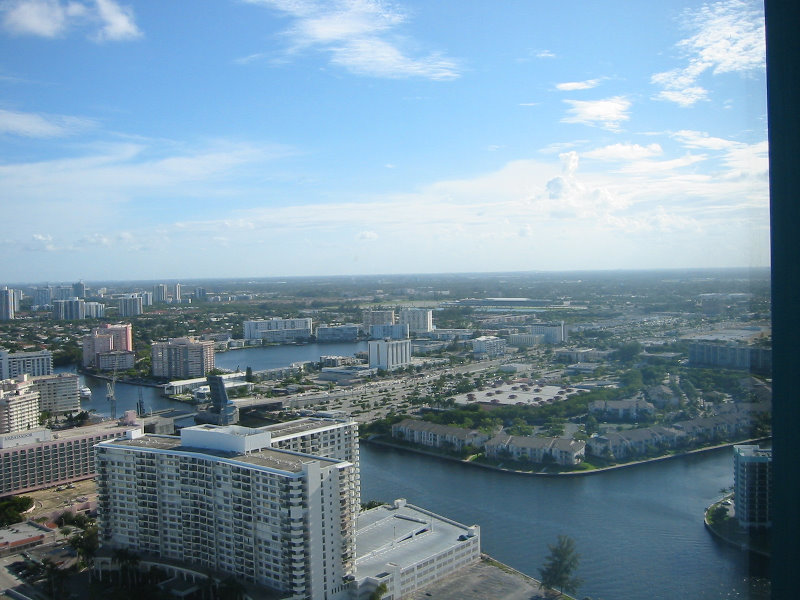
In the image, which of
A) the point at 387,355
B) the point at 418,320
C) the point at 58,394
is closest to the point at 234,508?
the point at 58,394

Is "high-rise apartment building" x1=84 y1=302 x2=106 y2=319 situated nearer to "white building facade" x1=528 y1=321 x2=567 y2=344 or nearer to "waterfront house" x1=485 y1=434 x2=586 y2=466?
"white building facade" x1=528 y1=321 x2=567 y2=344

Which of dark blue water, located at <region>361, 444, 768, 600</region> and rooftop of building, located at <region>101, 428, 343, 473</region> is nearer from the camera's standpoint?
rooftop of building, located at <region>101, 428, 343, 473</region>

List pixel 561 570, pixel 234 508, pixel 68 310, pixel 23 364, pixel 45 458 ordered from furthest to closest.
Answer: pixel 68 310
pixel 23 364
pixel 45 458
pixel 561 570
pixel 234 508

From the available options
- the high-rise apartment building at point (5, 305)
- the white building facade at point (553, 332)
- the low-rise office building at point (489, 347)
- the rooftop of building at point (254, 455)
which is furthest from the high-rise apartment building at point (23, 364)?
the high-rise apartment building at point (5, 305)

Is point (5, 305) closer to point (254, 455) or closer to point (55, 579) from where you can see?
point (55, 579)

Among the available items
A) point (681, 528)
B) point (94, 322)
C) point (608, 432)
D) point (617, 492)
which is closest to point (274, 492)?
point (681, 528)

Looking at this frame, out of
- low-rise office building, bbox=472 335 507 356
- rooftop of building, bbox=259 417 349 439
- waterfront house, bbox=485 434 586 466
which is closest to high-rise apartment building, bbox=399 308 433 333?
low-rise office building, bbox=472 335 507 356
